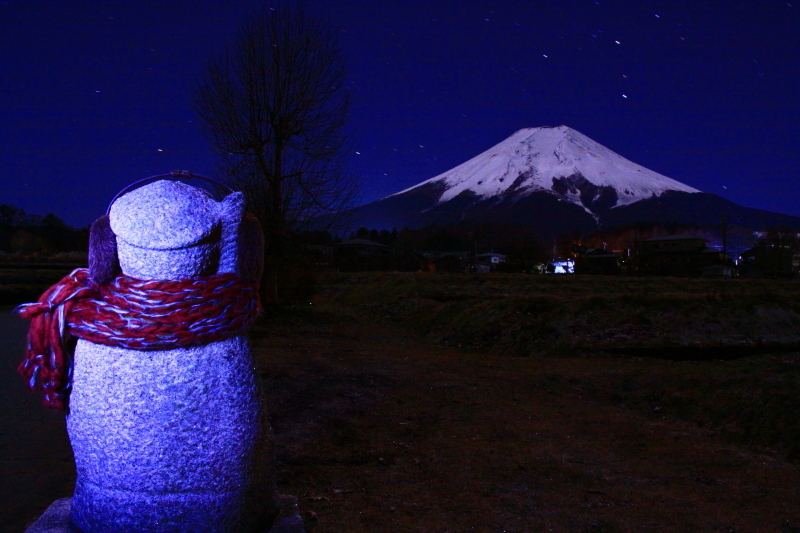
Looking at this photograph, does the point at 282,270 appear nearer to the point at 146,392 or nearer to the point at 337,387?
the point at 337,387

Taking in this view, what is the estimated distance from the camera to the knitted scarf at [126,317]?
2170 millimetres

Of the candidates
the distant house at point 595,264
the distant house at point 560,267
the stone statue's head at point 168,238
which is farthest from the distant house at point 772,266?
the stone statue's head at point 168,238

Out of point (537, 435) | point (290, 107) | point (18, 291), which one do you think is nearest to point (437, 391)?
point (537, 435)

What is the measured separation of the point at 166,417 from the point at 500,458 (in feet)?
15.3

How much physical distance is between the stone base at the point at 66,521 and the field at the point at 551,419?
1194 millimetres

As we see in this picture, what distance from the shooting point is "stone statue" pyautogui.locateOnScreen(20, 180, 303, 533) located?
85.7 inches

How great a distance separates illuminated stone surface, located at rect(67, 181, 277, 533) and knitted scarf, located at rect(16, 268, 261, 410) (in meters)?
0.05

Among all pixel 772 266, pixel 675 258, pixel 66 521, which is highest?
pixel 675 258

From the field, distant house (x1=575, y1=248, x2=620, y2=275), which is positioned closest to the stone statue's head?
the field

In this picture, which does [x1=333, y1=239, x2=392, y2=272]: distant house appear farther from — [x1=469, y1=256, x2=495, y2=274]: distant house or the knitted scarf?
the knitted scarf

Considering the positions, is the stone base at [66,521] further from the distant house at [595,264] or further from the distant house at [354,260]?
the distant house at [595,264]

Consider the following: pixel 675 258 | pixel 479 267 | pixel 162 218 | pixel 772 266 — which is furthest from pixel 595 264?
pixel 162 218

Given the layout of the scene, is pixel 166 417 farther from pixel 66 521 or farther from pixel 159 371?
pixel 66 521

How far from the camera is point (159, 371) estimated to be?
219cm
